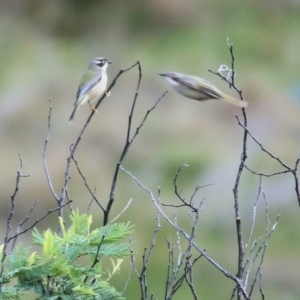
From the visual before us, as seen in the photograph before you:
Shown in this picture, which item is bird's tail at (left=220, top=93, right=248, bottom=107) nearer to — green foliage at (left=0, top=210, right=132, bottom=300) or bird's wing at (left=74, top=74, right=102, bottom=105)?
green foliage at (left=0, top=210, right=132, bottom=300)

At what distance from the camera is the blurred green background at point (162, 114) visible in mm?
5695

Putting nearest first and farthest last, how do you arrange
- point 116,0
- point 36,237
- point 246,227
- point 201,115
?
point 36,237, point 246,227, point 201,115, point 116,0

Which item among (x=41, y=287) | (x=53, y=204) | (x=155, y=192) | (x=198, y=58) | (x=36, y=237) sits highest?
(x=198, y=58)

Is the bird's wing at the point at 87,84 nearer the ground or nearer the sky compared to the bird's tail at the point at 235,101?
nearer the sky

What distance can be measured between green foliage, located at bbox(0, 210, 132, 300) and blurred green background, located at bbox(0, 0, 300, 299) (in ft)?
11.9

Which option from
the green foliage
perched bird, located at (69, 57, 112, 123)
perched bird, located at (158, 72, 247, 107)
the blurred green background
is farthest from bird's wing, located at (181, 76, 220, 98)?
the blurred green background

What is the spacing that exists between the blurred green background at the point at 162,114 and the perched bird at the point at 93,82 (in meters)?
1.94

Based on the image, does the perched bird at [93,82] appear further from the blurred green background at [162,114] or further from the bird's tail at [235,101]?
the bird's tail at [235,101]

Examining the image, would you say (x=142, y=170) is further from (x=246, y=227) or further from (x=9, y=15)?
(x=9, y=15)

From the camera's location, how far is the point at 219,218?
5.86 meters

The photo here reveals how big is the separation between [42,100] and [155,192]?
202cm

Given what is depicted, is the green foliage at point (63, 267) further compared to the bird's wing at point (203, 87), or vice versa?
the bird's wing at point (203, 87)

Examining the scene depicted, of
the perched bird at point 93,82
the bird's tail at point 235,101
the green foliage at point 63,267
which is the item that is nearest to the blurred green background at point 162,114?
the perched bird at point 93,82

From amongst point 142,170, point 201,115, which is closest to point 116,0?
point 201,115
